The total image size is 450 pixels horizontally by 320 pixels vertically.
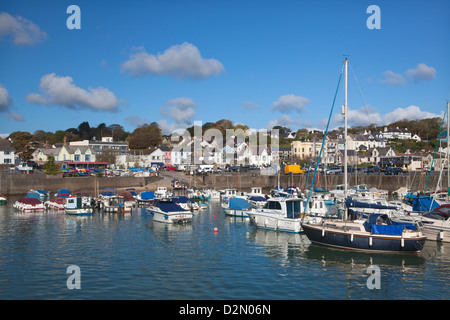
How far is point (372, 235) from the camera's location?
969 inches

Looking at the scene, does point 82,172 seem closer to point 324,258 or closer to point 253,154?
point 253,154

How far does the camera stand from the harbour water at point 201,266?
18297mm

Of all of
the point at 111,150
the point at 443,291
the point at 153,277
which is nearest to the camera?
the point at 443,291

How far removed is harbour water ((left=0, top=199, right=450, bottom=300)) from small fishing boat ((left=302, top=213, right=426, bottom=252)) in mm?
626

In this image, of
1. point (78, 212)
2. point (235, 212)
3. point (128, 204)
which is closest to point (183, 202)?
point (235, 212)

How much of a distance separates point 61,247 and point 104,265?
650cm

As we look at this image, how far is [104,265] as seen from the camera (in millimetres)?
22656

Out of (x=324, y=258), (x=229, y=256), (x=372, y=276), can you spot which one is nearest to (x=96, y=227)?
(x=229, y=256)

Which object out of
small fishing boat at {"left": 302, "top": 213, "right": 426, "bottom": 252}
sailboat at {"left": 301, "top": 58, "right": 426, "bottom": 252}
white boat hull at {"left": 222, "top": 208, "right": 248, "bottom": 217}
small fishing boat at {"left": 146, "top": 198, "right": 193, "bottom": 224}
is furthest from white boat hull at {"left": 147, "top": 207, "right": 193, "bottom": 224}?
small fishing boat at {"left": 302, "top": 213, "right": 426, "bottom": 252}

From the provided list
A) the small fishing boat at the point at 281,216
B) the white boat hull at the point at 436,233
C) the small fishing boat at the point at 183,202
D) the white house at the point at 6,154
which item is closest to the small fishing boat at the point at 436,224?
the white boat hull at the point at 436,233

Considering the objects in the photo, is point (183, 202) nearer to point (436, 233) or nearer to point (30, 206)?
point (30, 206)

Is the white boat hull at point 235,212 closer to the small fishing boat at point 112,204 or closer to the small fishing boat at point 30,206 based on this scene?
the small fishing boat at point 112,204

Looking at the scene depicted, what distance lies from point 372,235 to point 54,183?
202ft

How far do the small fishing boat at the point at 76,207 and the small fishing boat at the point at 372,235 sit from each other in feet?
92.6
